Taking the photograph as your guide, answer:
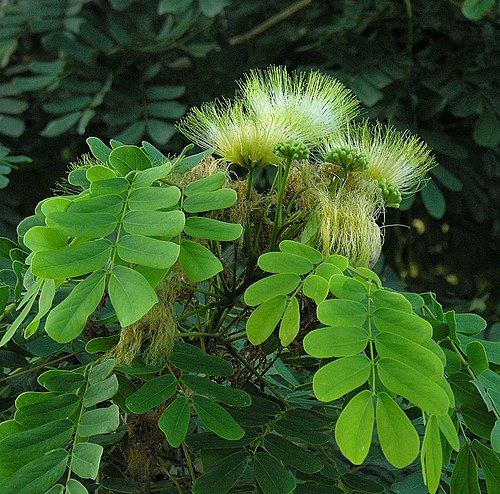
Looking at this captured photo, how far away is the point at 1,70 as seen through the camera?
7.10ft

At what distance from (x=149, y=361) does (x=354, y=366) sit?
0.21 m

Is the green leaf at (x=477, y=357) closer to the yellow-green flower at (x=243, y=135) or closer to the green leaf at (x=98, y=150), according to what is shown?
the yellow-green flower at (x=243, y=135)

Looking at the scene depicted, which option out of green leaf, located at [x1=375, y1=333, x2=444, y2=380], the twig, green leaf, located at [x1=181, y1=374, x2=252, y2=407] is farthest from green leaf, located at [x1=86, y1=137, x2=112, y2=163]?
the twig

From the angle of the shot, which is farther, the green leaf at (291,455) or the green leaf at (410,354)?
the green leaf at (291,455)

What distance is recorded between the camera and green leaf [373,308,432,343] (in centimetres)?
59

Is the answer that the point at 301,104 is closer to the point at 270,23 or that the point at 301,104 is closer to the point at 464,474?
the point at 464,474

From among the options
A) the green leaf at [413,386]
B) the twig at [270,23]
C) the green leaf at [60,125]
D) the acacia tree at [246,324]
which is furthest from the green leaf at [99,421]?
the twig at [270,23]

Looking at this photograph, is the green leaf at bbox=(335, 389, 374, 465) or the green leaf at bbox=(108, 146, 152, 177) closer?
the green leaf at bbox=(335, 389, 374, 465)

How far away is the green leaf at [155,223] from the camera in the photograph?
0.61 meters

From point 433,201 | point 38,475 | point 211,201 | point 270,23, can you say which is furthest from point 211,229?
point 270,23

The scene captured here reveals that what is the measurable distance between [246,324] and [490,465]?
23 cm

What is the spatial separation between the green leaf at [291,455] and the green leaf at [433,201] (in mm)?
1008

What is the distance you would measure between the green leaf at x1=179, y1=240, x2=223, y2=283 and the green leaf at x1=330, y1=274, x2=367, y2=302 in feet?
0.29

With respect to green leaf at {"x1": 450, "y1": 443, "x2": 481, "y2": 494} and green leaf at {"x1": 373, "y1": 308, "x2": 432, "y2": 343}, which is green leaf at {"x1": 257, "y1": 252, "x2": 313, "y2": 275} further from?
green leaf at {"x1": 450, "y1": 443, "x2": 481, "y2": 494}
